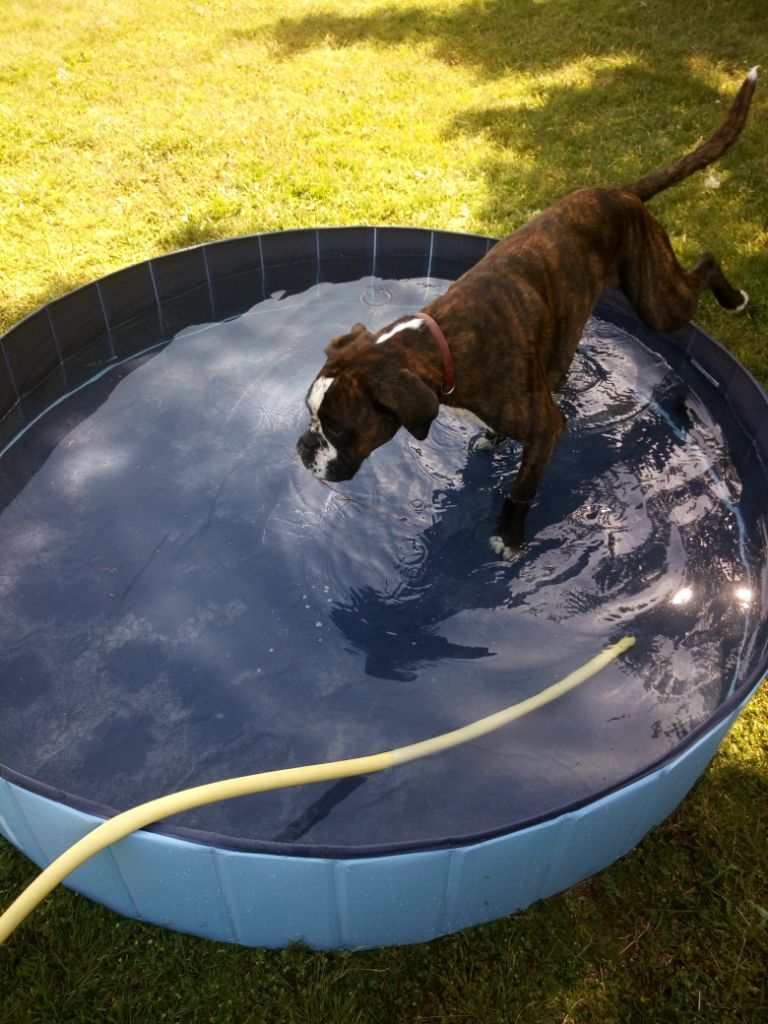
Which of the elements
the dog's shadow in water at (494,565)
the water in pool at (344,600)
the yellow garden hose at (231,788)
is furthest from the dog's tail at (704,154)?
the yellow garden hose at (231,788)

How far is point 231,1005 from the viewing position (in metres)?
3.10

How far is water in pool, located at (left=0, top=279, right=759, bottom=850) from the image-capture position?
12.4 ft

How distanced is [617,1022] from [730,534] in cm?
254

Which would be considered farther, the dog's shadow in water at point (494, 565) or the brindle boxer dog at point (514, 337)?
the dog's shadow in water at point (494, 565)

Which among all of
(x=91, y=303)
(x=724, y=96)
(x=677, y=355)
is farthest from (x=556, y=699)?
(x=724, y=96)

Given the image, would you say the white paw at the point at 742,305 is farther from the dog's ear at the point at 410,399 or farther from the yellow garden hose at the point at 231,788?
the dog's ear at the point at 410,399

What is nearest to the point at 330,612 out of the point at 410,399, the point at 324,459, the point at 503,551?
the point at 324,459

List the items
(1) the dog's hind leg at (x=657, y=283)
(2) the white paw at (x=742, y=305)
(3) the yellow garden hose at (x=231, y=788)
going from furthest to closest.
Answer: (2) the white paw at (x=742, y=305) → (1) the dog's hind leg at (x=657, y=283) → (3) the yellow garden hose at (x=231, y=788)

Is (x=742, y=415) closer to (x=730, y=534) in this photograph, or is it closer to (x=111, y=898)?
(x=730, y=534)

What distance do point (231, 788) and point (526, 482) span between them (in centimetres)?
213

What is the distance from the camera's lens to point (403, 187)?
7750 millimetres

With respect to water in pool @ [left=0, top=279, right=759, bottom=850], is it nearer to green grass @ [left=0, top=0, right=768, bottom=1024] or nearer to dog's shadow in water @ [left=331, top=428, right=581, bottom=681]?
dog's shadow in water @ [left=331, top=428, right=581, bottom=681]

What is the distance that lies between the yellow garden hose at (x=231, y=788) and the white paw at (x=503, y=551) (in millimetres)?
772

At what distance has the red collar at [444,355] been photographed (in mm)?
3855
